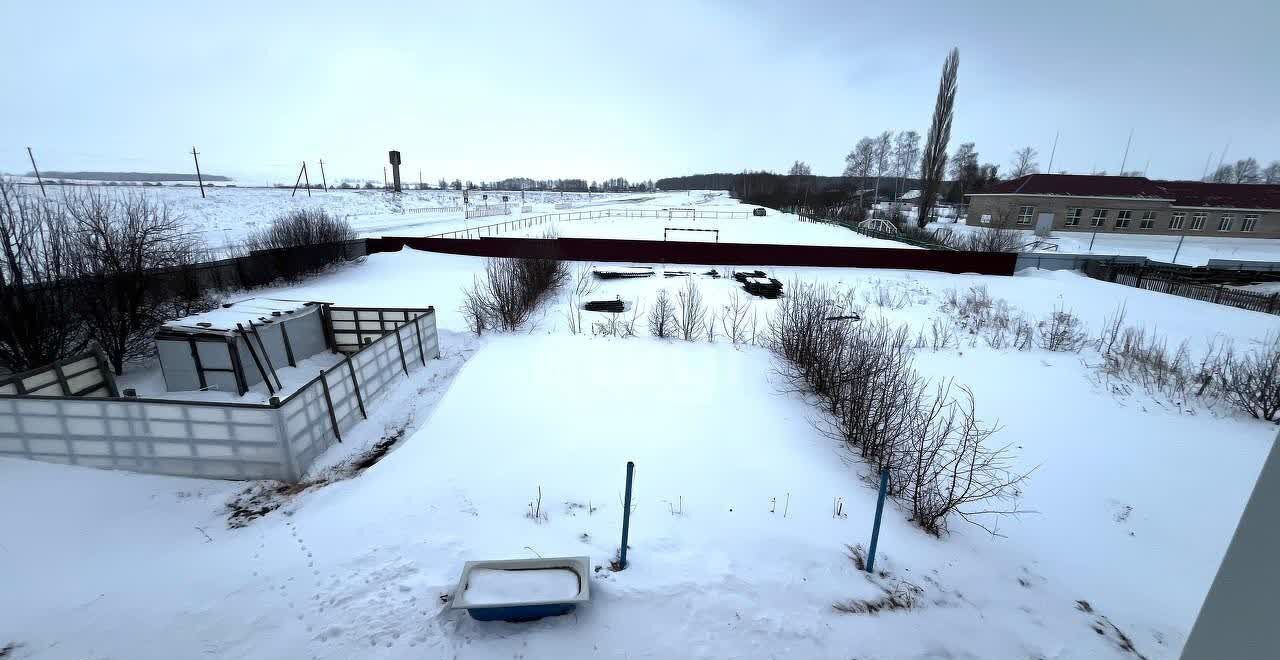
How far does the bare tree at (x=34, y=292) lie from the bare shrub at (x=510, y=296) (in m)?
8.19

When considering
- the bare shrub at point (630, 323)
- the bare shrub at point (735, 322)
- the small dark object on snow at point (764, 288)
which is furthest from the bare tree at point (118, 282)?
the small dark object on snow at point (764, 288)

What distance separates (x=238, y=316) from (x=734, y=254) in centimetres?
2003

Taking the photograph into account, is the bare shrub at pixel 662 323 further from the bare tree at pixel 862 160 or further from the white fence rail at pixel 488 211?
the bare tree at pixel 862 160

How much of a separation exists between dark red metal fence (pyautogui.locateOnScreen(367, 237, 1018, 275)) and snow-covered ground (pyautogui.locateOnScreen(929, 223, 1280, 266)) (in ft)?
34.4

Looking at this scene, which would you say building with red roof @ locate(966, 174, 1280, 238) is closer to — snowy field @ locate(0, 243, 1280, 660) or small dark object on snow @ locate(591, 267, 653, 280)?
small dark object on snow @ locate(591, 267, 653, 280)

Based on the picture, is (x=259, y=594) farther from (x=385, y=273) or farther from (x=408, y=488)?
(x=385, y=273)

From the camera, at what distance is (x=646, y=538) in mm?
5086

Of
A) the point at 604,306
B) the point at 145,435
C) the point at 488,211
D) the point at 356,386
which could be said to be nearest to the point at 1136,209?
the point at 604,306

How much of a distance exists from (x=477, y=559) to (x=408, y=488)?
1761 mm

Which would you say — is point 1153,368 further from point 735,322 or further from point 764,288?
point 764,288

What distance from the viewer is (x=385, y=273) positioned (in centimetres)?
2159

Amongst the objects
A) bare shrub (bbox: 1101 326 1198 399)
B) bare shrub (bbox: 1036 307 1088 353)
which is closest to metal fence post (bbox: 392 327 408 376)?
bare shrub (bbox: 1101 326 1198 399)

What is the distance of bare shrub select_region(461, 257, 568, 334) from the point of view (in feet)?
43.3

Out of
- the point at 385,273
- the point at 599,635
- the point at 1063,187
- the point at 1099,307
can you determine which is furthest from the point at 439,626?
the point at 1063,187
